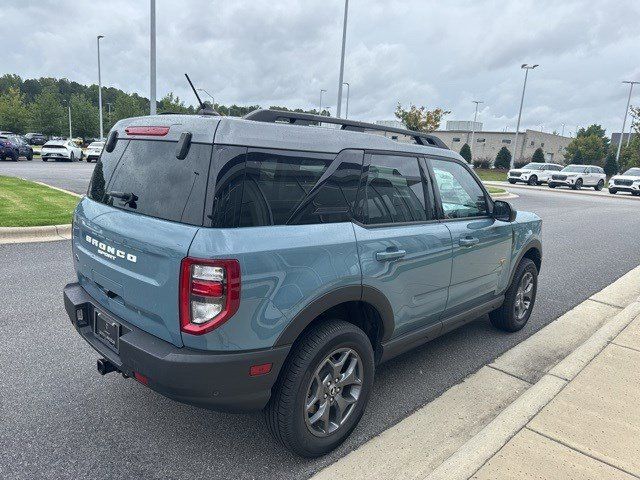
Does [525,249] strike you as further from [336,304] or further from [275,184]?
[275,184]

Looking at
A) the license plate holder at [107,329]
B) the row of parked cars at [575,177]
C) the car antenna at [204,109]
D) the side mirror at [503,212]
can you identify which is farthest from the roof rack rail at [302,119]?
the row of parked cars at [575,177]

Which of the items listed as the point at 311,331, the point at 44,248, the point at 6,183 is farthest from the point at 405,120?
the point at 311,331

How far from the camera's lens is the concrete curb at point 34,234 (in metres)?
7.59

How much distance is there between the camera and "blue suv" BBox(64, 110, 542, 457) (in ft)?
7.47

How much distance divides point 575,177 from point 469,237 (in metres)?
33.3

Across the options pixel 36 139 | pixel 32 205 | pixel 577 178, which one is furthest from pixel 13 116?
pixel 577 178

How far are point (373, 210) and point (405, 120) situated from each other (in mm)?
54288

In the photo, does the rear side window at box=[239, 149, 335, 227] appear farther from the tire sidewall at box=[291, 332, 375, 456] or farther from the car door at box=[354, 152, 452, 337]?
the tire sidewall at box=[291, 332, 375, 456]

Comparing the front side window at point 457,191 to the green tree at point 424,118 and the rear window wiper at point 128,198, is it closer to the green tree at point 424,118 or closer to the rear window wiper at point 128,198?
the rear window wiper at point 128,198

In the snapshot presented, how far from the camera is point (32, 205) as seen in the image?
32.4 feet

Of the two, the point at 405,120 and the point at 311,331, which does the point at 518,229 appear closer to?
the point at 311,331

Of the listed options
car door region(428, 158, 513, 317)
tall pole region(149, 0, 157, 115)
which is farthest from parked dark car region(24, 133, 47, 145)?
car door region(428, 158, 513, 317)

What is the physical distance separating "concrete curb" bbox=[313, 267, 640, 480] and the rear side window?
1454 mm

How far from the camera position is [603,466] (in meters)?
2.73
